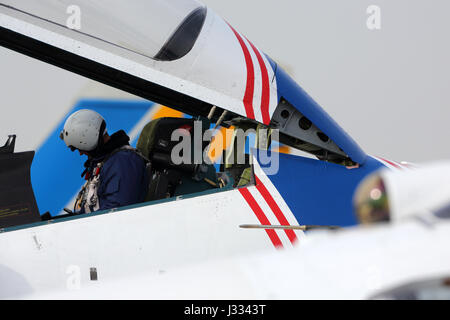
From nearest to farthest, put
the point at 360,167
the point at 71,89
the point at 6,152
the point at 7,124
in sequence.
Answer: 1. the point at 6,152
2. the point at 360,167
3. the point at 7,124
4. the point at 71,89

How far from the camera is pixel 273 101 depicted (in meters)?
2.87

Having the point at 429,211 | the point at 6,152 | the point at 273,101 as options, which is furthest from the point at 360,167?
the point at 429,211

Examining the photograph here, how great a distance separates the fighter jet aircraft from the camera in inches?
100

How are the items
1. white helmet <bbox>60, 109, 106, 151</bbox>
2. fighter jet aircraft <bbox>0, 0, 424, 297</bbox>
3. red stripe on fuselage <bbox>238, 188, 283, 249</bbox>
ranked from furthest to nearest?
1. white helmet <bbox>60, 109, 106, 151</bbox>
2. red stripe on fuselage <bbox>238, 188, 283, 249</bbox>
3. fighter jet aircraft <bbox>0, 0, 424, 297</bbox>

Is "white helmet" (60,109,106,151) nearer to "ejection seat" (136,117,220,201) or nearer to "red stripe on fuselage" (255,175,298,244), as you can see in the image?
"ejection seat" (136,117,220,201)

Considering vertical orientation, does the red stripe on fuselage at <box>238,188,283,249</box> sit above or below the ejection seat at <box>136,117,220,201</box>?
below

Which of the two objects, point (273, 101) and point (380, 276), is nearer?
point (380, 276)

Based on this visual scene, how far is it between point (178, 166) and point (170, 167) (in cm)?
5

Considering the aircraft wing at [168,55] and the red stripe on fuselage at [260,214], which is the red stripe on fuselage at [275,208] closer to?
the red stripe on fuselage at [260,214]

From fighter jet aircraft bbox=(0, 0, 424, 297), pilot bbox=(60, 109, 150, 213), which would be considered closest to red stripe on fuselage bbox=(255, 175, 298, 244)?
fighter jet aircraft bbox=(0, 0, 424, 297)

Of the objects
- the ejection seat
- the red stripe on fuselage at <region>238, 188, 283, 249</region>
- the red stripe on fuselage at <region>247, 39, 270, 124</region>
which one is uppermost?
the red stripe on fuselage at <region>247, 39, 270, 124</region>

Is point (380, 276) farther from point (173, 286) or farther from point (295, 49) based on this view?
point (295, 49)

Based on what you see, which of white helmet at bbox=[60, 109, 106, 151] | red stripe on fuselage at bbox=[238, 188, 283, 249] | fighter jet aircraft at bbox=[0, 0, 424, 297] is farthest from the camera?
→ white helmet at bbox=[60, 109, 106, 151]

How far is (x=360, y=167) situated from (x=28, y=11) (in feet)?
6.00
